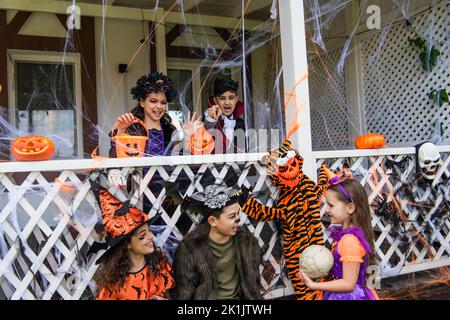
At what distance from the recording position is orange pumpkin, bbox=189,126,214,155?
303 centimetres

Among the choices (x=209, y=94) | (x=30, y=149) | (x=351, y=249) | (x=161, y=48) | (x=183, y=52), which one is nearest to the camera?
(x=351, y=249)

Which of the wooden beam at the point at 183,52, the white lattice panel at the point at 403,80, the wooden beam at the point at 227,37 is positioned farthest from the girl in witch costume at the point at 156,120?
the white lattice panel at the point at 403,80

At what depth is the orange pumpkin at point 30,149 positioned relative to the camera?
2525 millimetres

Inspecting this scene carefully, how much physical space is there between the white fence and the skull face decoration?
2.04 feet

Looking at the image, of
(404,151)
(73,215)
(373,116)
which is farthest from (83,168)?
(373,116)

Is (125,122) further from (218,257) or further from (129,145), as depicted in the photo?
(218,257)

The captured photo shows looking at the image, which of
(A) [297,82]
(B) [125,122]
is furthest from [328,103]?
(B) [125,122]

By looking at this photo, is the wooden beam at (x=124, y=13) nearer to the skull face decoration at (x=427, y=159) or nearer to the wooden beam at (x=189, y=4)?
the wooden beam at (x=189, y=4)

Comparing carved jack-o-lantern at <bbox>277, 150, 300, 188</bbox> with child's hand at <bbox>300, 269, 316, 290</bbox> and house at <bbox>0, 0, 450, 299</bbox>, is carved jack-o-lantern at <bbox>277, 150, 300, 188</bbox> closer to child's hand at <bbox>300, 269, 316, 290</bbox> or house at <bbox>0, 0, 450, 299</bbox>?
house at <bbox>0, 0, 450, 299</bbox>

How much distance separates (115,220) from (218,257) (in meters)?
0.63

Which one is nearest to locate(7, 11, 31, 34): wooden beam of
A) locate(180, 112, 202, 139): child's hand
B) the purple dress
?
locate(180, 112, 202, 139): child's hand

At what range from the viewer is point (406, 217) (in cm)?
369

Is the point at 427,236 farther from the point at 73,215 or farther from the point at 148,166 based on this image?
the point at 73,215

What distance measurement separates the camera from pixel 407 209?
3.70 meters
